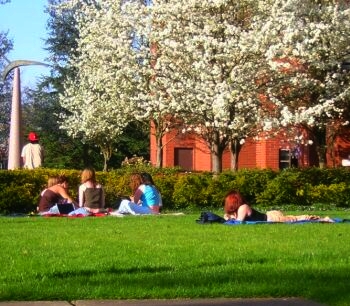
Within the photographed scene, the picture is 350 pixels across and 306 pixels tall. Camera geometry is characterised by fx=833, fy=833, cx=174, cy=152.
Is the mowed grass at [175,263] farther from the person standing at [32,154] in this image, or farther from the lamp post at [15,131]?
the lamp post at [15,131]

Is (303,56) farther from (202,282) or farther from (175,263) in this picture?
(202,282)

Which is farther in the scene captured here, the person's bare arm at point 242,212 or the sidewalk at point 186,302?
the person's bare arm at point 242,212

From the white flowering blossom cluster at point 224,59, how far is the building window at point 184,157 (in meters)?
15.8

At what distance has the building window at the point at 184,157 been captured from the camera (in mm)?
43438

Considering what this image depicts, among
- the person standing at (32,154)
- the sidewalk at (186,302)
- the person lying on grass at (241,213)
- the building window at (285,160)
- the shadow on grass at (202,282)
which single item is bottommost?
the sidewalk at (186,302)

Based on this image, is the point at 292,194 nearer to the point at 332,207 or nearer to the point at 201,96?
the point at 332,207

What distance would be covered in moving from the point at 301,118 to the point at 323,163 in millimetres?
6540

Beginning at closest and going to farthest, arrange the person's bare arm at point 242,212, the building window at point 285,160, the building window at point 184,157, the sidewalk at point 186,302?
the sidewalk at point 186,302 → the person's bare arm at point 242,212 → the building window at point 285,160 → the building window at point 184,157

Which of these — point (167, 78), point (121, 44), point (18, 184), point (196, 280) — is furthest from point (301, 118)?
point (196, 280)

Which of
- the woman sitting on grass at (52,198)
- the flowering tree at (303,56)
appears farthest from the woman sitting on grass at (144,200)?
the flowering tree at (303,56)

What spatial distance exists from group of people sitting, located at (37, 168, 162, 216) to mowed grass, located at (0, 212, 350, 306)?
498cm

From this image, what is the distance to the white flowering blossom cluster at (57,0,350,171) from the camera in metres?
23.8

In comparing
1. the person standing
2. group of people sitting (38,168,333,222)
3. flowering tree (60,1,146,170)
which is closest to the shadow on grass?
group of people sitting (38,168,333,222)

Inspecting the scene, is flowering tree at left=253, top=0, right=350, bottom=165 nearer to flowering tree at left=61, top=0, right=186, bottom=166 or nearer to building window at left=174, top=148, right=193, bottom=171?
flowering tree at left=61, top=0, right=186, bottom=166
